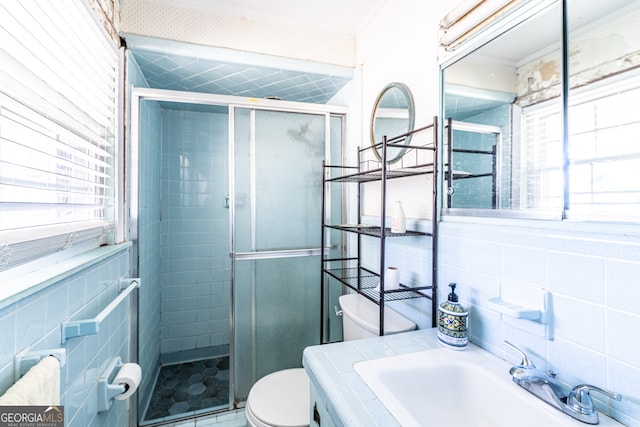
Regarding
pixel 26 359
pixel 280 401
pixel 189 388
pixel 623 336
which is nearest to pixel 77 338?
pixel 26 359

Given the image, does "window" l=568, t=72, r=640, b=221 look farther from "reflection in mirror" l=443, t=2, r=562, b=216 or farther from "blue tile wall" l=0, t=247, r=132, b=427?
"blue tile wall" l=0, t=247, r=132, b=427

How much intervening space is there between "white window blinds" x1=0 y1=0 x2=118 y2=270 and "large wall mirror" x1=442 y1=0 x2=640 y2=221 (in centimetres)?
132

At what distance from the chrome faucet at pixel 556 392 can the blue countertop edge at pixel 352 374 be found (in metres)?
0.27

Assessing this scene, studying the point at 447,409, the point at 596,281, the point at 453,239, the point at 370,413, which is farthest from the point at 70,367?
the point at 596,281

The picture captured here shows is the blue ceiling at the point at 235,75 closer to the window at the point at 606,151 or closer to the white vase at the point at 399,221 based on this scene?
the white vase at the point at 399,221

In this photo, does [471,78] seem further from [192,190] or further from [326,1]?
[192,190]

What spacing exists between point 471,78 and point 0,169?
1.40 m

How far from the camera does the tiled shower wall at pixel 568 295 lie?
24.4 inches

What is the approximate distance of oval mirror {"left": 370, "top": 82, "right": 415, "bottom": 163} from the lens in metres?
1.37

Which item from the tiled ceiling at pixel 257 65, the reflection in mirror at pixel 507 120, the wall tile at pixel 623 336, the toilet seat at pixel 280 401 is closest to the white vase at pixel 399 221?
the reflection in mirror at pixel 507 120

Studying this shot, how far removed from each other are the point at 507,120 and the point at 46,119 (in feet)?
4.51

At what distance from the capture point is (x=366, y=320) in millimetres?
1309

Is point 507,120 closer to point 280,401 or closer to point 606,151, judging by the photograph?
point 606,151

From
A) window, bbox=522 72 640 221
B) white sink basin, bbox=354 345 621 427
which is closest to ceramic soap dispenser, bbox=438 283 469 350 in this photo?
white sink basin, bbox=354 345 621 427
